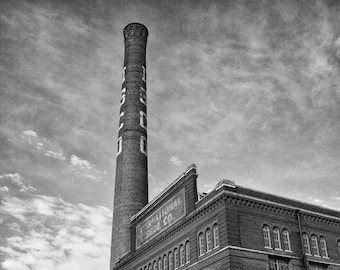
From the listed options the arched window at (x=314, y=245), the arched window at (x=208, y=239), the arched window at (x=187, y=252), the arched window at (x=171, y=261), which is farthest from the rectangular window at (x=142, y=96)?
the arched window at (x=314, y=245)

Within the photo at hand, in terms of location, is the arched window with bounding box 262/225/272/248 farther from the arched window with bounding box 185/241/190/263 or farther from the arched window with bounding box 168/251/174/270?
the arched window with bounding box 168/251/174/270

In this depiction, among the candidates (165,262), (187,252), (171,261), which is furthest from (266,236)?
(165,262)

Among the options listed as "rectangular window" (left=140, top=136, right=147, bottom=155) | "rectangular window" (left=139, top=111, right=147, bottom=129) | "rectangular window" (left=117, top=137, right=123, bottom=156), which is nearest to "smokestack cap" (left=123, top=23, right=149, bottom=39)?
"rectangular window" (left=139, top=111, right=147, bottom=129)

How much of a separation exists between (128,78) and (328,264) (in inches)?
1691

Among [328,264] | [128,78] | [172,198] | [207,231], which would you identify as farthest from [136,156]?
[328,264]

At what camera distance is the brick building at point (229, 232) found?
3080 centimetres

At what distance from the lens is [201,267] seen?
3241cm

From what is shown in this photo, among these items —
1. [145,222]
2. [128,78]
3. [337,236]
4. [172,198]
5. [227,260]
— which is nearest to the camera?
[227,260]

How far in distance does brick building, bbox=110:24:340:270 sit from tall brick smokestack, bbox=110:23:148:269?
258 inches

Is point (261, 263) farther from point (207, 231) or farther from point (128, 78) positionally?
point (128, 78)

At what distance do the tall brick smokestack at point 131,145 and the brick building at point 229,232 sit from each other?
656 cm

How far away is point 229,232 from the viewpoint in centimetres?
3025

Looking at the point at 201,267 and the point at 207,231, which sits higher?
the point at 207,231

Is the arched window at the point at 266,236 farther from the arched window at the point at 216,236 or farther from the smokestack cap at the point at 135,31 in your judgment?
the smokestack cap at the point at 135,31
